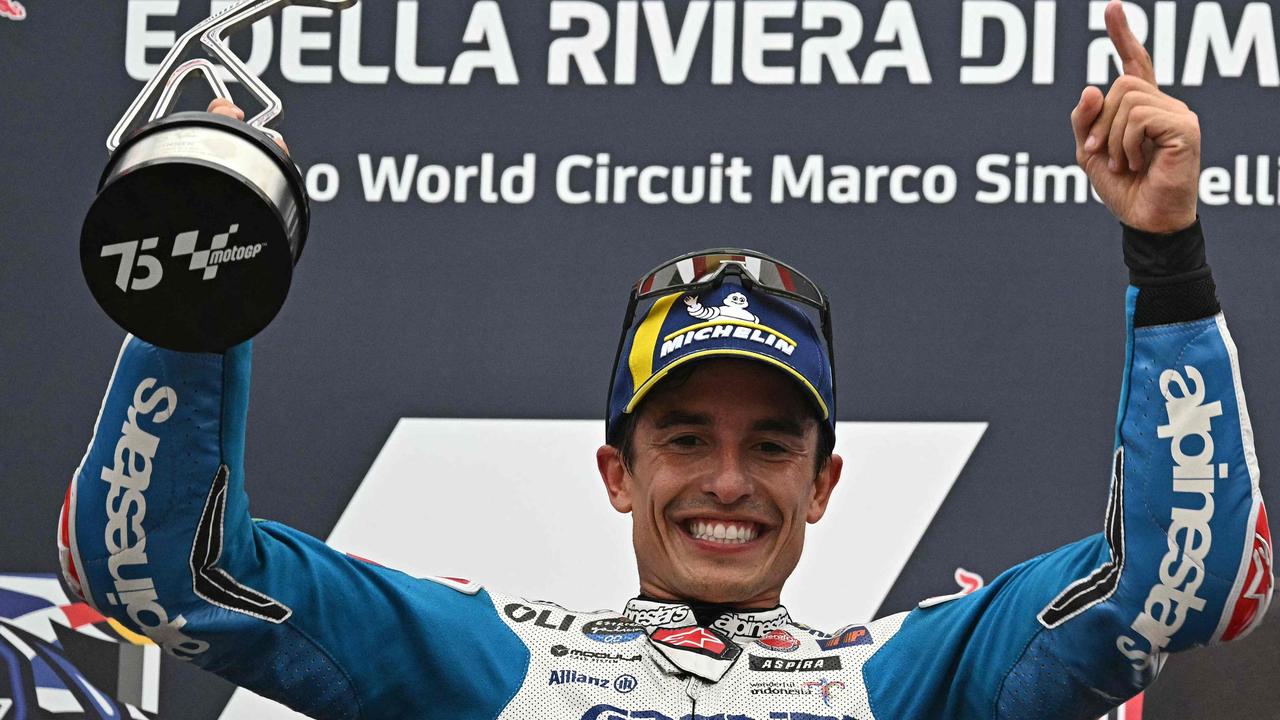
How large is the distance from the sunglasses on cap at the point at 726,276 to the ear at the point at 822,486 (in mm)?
86

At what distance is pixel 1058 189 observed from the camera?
2363mm

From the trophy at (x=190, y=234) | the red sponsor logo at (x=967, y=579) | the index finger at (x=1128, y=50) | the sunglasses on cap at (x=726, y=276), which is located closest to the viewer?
the trophy at (x=190, y=234)

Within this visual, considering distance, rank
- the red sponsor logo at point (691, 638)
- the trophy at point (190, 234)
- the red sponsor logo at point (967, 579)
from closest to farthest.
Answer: the trophy at point (190, 234)
the red sponsor logo at point (691, 638)
the red sponsor logo at point (967, 579)

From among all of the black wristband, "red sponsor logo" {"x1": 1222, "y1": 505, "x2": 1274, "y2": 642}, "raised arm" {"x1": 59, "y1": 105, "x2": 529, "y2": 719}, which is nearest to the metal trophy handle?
"raised arm" {"x1": 59, "y1": 105, "x2": 529, "y2": 719}

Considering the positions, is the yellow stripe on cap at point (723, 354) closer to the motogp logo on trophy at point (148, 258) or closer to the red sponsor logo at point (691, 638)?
the red sponsor logo at point (691, 638)

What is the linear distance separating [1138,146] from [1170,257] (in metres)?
0.10

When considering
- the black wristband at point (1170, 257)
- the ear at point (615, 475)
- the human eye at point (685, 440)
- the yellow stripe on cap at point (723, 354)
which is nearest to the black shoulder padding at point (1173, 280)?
the black wristband at point (1170, 257)

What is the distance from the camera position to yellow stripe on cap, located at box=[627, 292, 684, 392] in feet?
5.88

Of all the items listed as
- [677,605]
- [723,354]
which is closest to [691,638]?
[677,605]

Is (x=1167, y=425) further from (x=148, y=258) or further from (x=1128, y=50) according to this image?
(x=148, y=258)

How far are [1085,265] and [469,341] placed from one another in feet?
2.92

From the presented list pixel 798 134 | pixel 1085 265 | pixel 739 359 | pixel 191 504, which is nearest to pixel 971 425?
pixel 1085 265

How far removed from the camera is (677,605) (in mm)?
1774

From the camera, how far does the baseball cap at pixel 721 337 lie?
1.75m
